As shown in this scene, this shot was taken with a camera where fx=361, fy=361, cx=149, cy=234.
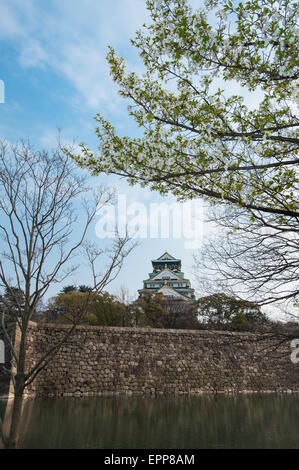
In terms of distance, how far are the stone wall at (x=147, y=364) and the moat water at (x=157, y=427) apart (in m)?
2.89

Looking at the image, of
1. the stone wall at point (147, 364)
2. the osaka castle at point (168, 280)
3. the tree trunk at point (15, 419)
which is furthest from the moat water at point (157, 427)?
the osaka castle at point (168, 280)

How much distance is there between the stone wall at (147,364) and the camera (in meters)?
12.7

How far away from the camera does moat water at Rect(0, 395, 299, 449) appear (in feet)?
17.6

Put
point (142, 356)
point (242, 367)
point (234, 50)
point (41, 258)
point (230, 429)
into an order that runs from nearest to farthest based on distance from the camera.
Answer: point (234, 50)
point (41, 258)
point (230, 429)
point (142, 356)
point (242, 367)

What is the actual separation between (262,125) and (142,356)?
488 inches

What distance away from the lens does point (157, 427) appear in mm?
6840

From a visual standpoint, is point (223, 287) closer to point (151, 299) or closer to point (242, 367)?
point (242, 367)

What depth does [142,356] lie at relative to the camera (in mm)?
14125

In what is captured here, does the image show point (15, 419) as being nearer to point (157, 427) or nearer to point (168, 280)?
point (157, 427)

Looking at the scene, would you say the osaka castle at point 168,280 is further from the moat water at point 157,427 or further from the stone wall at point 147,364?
the moat water at point 157,427

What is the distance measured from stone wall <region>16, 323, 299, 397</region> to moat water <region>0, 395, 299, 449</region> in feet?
9.48

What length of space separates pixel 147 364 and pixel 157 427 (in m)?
7.31

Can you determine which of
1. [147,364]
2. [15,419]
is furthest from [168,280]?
[15,419]

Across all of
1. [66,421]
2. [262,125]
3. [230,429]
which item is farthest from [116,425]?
[262,125]
